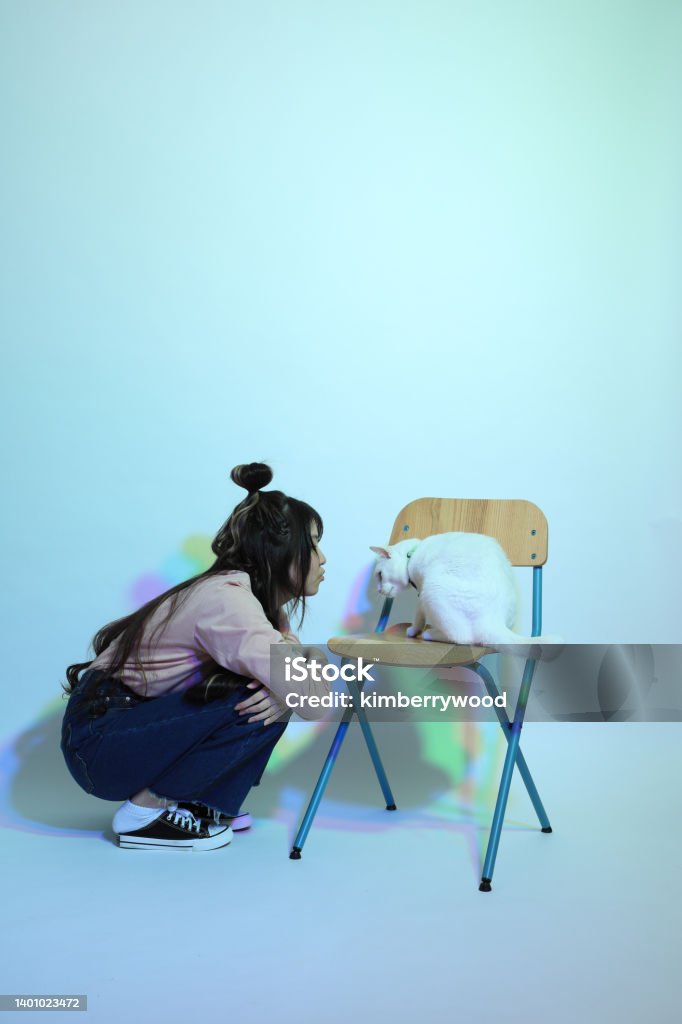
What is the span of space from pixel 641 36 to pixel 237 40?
1394 millimetres

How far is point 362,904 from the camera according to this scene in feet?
5.25

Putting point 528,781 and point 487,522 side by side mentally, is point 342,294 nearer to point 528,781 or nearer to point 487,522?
point 487,522

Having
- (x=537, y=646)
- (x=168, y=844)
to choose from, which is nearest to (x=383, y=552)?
(x=537, y=646)

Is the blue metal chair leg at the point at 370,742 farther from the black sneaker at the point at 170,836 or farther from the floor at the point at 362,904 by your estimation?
the black sneaker at the point at 170,836

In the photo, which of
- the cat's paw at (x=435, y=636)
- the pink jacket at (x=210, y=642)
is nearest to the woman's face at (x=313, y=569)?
the pink jacket at (x=210, y=642)

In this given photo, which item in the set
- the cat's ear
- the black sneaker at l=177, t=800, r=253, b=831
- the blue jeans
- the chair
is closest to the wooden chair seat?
the chair

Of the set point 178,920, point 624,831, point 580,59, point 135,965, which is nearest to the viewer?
point 135,965

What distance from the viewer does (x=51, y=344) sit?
2668mm

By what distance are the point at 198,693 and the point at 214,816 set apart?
0.31m

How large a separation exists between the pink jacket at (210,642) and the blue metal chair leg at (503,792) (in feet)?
1.35

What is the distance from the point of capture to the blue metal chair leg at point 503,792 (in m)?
1.70

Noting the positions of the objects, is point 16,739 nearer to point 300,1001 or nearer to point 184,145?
point 300,1001

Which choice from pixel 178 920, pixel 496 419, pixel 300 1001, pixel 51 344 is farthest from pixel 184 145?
pixel 300 1001

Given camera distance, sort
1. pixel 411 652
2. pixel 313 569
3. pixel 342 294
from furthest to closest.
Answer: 1. pixel 342 294
2. pixel 313 569
3. pixel 411 652
